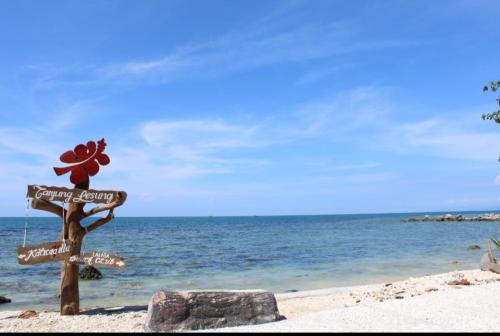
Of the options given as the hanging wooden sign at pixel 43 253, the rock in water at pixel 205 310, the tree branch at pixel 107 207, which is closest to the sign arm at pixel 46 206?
the tree branch at pixel 107 207

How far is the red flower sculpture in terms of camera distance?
10148mm

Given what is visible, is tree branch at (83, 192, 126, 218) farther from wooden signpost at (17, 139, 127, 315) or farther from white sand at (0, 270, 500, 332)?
white sand at (0, 270, 500, 332)

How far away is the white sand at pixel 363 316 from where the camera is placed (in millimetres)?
7051

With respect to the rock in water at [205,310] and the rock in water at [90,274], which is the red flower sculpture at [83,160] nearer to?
the rock in water at [205,310]

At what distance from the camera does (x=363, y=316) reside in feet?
25.4

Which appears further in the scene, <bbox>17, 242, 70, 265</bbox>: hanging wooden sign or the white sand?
<bbox>17, 242, 70, 265</bbox>: hanging wooden sign

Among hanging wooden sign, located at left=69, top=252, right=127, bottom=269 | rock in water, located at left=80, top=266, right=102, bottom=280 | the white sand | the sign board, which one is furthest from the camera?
rock in water, located at left=80, top=266, right=102, bottom=280

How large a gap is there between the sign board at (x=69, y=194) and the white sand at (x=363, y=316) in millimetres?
2681

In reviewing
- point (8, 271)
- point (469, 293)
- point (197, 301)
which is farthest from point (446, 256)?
point (8, 271)

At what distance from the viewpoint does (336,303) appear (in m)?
11.4

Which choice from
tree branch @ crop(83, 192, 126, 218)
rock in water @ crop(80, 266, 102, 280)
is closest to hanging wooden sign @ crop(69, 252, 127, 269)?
tree branch @ crop(83, 192, 126, 218)

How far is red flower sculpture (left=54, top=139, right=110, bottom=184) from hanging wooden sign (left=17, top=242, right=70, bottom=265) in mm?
1565

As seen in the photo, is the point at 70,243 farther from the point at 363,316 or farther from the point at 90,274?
the point at 90,274

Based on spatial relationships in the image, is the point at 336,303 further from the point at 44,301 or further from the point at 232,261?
the point at 232,261
